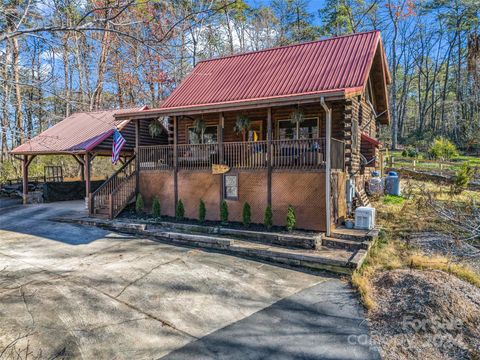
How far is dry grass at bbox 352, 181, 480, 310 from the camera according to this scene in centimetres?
616

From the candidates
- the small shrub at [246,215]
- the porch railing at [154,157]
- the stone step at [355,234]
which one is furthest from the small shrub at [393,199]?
the porch railing at [154,157]

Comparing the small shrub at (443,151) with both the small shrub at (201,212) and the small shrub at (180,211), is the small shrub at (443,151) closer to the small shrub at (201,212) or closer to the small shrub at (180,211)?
the small shrub at (201,212)

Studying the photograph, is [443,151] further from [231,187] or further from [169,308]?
[169,308]

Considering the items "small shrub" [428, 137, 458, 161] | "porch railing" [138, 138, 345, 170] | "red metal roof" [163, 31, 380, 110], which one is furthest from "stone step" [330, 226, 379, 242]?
"small shrub" [428, 137, 458, 161]

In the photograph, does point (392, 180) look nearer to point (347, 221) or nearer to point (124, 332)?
point (347, 221)

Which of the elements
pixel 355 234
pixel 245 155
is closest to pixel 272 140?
pixel 245 155

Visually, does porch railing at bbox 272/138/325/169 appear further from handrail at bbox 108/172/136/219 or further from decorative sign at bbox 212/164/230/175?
handrail at bbox 108/172/136/219

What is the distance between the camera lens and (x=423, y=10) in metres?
33.7

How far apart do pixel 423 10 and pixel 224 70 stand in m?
30.6

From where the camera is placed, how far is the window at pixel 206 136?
13999 millimetres

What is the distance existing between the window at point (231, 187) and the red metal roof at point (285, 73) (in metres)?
2.96

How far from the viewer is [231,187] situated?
1076 centimetres

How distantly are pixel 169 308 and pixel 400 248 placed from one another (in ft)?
20.3

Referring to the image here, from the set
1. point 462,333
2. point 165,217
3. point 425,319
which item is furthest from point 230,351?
point 165,217
